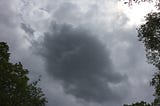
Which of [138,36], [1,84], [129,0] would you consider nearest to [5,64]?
[1,84]

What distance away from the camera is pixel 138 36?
39.3m

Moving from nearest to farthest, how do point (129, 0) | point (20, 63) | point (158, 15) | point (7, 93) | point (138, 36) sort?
1. point (129, 0)
2. point (158, 15)
3. point (138, 36)
4. point (7, 93)
5. point (20, 63)

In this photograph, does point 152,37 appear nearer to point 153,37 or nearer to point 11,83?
point 153,37

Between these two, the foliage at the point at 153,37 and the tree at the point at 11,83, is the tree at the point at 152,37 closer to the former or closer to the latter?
the foliage at the point at 153,37

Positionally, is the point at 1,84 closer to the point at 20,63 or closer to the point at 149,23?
the point at 20,63

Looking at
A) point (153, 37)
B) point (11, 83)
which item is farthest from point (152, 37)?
point (11, 83)

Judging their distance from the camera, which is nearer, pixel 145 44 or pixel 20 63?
pixel 145 44

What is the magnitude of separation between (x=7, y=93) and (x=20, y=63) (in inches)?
233

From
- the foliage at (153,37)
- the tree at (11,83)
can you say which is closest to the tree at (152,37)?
the foliage at (153,37)

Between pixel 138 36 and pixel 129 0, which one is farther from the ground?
pixel 138 36

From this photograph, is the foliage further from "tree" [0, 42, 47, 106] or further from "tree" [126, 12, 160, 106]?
"tree" [0, 42, 47, 106]

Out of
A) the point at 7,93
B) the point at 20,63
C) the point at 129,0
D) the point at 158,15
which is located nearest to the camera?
the point at 129,0

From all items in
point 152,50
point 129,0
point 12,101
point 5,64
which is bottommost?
point 129,0

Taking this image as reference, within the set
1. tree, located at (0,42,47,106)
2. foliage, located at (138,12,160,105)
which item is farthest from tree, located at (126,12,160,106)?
tree, located at (0,42,47,106)
